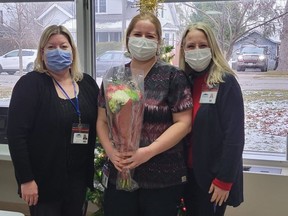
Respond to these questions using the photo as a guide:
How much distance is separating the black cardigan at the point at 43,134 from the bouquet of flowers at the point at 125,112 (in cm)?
30

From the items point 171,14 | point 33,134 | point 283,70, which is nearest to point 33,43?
point 171,14

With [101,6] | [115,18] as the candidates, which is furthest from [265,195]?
[101,6]

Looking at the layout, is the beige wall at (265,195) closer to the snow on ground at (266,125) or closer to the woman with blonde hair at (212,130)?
the snow on ground at (266,125)

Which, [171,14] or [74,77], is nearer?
[74,77]

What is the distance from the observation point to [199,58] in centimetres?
181

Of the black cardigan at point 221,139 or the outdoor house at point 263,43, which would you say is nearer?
the black cardigan at point 221,139

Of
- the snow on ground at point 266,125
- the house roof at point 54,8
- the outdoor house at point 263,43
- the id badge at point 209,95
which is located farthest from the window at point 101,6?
the id badge at point 209,95

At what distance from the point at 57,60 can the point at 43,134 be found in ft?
1.39

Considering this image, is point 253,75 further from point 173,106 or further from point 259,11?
point 173,106

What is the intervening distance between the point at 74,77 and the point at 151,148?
721 millimetres

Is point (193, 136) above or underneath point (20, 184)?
above

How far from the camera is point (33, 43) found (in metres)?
3.31

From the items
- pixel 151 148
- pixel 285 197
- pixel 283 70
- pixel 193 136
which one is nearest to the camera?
pixel 151 148

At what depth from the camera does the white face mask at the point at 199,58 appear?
5.94ft
